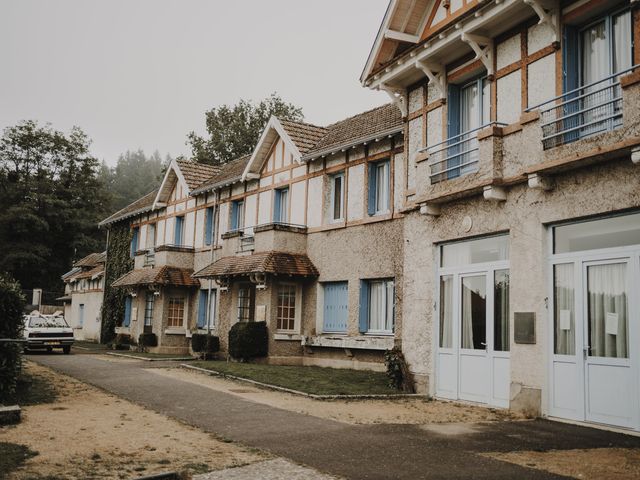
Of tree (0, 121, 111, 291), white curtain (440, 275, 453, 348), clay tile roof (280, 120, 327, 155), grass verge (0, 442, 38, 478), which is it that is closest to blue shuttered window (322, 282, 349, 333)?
clay tile roof (280, 120, 327, 155)

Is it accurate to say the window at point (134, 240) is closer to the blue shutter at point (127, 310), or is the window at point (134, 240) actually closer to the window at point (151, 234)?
the window at point (151, 234)

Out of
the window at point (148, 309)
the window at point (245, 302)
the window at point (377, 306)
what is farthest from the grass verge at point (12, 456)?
the window at point (148, 309)

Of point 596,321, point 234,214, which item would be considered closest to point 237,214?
point 234,214

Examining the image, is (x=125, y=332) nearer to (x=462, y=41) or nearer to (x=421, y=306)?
(x=421, y=306)

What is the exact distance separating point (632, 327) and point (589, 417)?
1.63 meters

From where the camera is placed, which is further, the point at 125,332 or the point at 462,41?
the point at 125,332

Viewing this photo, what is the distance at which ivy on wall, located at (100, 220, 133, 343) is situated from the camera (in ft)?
112

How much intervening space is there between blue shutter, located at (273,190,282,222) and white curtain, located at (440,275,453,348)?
10.7 meters

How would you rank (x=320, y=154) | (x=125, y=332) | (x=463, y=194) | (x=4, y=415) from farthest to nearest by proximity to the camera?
1. (x=125, y=332)
2. (x=320, y=154)
3. (x=463, y=194)
4. (x=4, y=415)

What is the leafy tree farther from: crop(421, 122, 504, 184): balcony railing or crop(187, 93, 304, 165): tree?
crop(421, 122, 504, 184): balcony railing

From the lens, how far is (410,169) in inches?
607

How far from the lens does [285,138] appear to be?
74.0 ft

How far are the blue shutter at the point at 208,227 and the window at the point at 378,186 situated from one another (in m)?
10.4

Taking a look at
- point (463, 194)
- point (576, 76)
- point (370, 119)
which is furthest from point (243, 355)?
point (576, 76)
